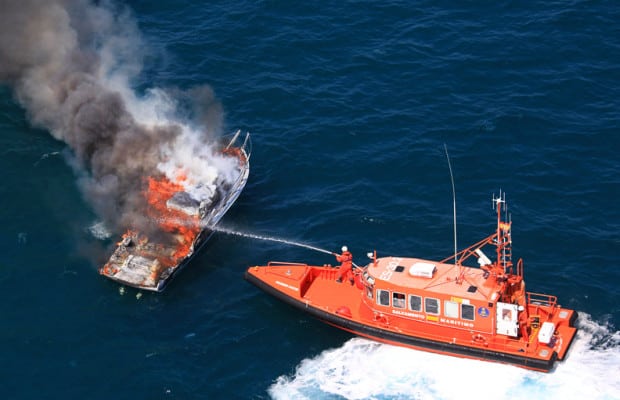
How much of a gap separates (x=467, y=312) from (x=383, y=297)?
5508 mm

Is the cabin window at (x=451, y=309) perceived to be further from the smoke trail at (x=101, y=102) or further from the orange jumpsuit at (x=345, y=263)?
the smoke trail at (x=101, y=102)

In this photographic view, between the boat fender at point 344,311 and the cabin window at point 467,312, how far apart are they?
7737 mm

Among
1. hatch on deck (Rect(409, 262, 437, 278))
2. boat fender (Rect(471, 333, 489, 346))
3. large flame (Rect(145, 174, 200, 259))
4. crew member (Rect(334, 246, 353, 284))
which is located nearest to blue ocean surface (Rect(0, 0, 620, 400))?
boat fender (Rect(471, 333, 489, 346))

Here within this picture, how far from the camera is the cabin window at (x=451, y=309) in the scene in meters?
57.9

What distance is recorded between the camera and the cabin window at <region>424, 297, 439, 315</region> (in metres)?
58.3

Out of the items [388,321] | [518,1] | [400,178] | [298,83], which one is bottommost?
[388,321]

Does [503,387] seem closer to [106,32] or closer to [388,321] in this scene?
[388,321]

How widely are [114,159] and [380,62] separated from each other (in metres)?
27.0

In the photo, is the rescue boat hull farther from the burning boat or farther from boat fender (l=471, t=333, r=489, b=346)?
the burning boat

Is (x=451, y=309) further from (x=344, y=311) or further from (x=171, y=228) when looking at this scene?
(x=171, y=228)

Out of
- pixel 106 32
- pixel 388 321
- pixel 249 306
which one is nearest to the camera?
pixel 388 321

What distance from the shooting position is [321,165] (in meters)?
76.2

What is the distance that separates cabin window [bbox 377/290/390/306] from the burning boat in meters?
15.3

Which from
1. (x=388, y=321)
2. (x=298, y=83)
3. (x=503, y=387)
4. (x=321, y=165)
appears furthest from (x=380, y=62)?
(x=503, y=387)
